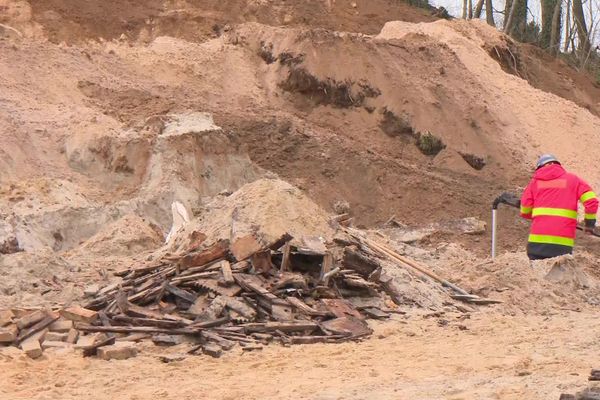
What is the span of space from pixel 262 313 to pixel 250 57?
13.5 meters

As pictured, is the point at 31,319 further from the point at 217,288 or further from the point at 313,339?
the point at 313,339

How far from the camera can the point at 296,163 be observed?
17344 millimetres

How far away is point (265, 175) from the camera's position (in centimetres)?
1623

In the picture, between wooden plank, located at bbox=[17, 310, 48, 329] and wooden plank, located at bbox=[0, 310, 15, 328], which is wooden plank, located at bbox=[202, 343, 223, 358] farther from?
wooden plank, located at bbox=[0, 310, 15, 328]

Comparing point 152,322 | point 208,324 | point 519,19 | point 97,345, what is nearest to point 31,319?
point 97,345

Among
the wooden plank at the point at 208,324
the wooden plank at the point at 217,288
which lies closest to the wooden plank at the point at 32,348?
the wooden plank at the point at 208,324

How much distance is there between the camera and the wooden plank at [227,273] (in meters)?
8.45

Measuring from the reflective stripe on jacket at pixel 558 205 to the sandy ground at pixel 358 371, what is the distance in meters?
2.45

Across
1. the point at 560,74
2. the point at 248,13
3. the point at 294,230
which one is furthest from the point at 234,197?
the point at 560,74

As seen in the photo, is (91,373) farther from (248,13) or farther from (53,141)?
(248,13)

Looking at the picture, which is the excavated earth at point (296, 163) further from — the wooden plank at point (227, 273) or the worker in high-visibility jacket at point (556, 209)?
the wooden plank at point (227, 273)

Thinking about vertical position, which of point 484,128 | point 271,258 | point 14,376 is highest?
point 484,128

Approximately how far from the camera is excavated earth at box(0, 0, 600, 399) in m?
6.87

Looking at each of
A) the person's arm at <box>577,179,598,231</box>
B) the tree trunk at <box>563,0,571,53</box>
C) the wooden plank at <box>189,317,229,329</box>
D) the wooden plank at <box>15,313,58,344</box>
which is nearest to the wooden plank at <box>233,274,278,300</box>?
the wooden plank at <box>189,317,229,329</box>
